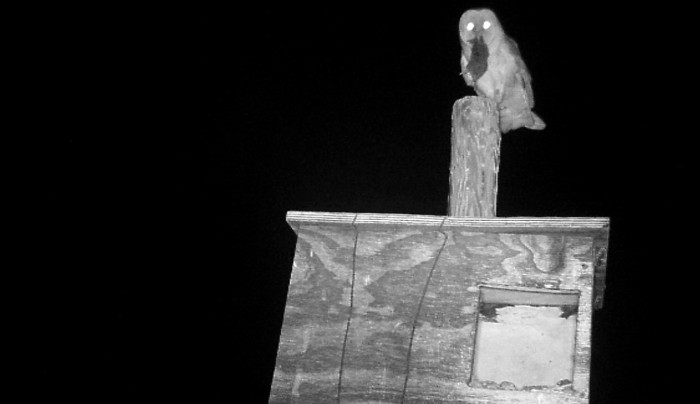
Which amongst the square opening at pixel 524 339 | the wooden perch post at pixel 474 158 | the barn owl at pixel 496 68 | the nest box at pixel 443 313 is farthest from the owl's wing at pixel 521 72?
the square opening at pixel 524 339

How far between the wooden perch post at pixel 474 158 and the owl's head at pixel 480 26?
0.59 meters

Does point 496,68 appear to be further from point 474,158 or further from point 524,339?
point 524,339

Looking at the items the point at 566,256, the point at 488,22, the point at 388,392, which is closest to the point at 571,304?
the point at 566,256

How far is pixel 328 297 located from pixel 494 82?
1417mm

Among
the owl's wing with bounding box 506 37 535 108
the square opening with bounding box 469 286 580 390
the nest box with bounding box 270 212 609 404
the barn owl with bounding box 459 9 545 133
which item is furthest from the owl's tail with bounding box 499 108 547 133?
the square opening with bounding box 469 286 580 390

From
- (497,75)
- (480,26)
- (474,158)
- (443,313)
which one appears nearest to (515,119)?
(497,75)

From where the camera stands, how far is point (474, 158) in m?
2.72

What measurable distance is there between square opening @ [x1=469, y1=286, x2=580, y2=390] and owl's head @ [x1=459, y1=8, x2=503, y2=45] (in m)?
1.46

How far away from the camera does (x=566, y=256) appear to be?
7.48 ft

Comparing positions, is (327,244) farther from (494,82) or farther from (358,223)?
(494,82)

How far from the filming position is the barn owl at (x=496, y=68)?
3.23 m

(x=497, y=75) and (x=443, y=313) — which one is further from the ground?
(x=497, y=75)

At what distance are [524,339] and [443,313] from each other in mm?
266

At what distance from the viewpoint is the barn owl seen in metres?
3.23
